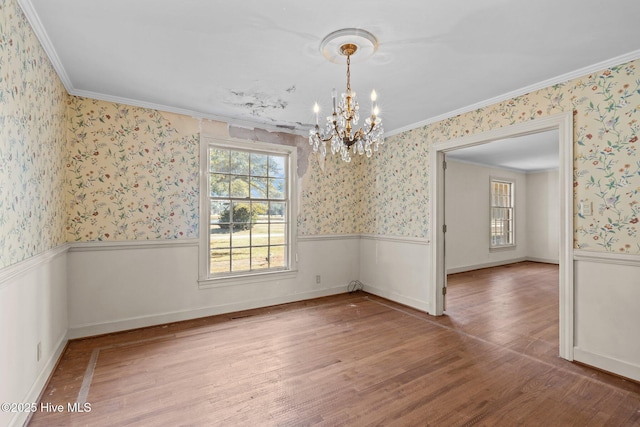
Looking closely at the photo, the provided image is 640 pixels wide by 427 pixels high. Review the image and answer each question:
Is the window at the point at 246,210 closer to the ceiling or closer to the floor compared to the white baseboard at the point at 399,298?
closer to the ceiling

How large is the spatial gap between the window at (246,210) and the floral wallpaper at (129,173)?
0.26 meters

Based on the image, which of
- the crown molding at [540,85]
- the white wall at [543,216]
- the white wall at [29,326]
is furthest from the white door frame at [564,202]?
the white wall at [543,216]

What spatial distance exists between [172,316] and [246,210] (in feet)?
4.99

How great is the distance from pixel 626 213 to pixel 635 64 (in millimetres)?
1129

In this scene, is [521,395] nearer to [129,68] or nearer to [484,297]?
[484,297]

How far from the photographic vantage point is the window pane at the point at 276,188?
4.26 m

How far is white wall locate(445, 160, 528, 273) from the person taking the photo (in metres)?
6.63

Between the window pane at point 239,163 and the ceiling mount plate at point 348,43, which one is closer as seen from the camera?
the ceiling mount plate at point 348,43

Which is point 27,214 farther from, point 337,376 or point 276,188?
point 276,188

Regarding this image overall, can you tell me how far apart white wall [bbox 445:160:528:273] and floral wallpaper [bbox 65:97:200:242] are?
17.0ft

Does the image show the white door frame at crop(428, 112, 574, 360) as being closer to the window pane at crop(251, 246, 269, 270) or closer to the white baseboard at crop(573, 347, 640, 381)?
the white baseboard at crop(573, 347, 640, 381)

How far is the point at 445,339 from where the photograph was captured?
310 cm

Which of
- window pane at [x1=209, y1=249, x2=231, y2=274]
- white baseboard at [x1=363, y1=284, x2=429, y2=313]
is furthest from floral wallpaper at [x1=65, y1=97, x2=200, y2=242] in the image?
white baseboard at [x1=363, y1=284, x2=429, y2=313]

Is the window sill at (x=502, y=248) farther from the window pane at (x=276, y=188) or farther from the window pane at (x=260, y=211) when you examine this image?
the window pane at (x=260, y=211)
